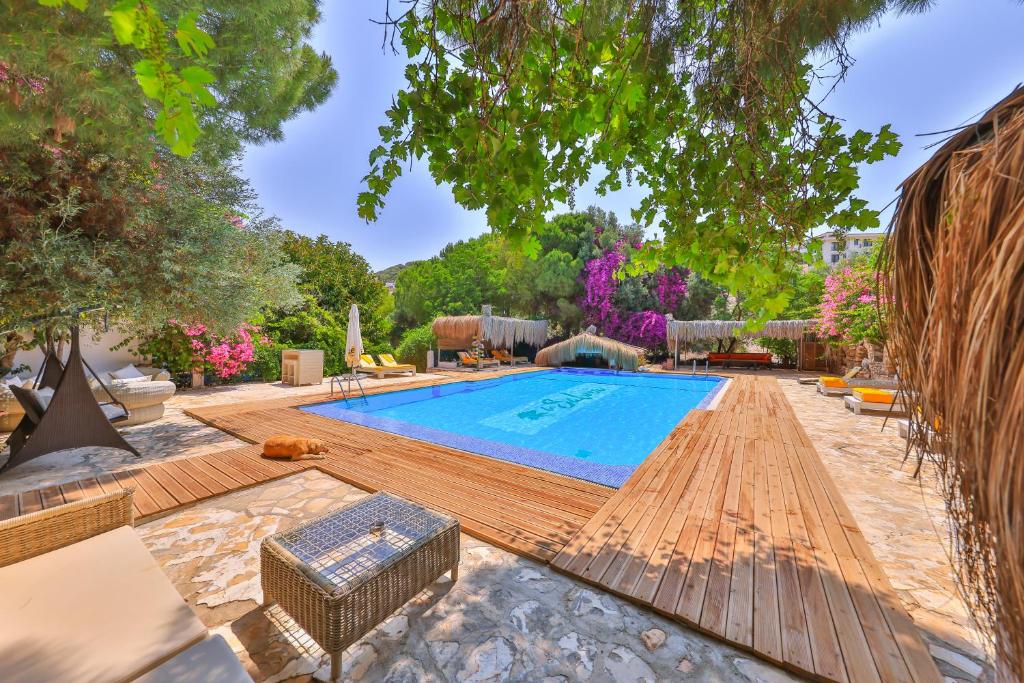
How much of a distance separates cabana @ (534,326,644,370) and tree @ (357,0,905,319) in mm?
14023

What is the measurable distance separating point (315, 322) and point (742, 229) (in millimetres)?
13534

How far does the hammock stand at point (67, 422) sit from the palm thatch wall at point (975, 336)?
20.0 feet

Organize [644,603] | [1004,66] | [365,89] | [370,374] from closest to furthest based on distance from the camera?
[1004,66] → [644,603] → [365,89] → [370,374]

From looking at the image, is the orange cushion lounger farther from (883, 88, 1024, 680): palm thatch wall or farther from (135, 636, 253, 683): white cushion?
(135, 636, 253, 683): white cushion

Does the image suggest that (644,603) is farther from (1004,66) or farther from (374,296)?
(374,296)

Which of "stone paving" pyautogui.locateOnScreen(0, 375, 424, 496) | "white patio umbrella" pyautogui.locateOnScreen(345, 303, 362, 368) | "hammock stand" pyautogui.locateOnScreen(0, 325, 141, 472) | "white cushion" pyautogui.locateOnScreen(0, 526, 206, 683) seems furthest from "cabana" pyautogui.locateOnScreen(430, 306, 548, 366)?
"white cushion" pyautogui.locateOnScreen(0, 526, 206, 683)

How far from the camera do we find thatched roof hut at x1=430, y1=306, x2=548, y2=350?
17031 millimetres

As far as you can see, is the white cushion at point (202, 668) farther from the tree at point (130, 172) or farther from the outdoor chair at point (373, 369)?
the outdoor chair at point (373, 369)

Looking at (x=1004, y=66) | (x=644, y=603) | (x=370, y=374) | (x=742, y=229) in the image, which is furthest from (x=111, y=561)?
(x=370, y=374)

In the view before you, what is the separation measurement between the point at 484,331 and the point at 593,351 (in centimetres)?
485

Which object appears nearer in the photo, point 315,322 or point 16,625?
point 16,625

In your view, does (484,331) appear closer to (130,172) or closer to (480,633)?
(130,172)

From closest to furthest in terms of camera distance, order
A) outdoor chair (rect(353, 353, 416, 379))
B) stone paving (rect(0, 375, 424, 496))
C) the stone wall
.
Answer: stone paving (rect(0, 375, 424, 496)), the stone wall, outdoor chair (rect(353, 353, 416, 379))

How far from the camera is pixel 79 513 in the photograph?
1.97m
